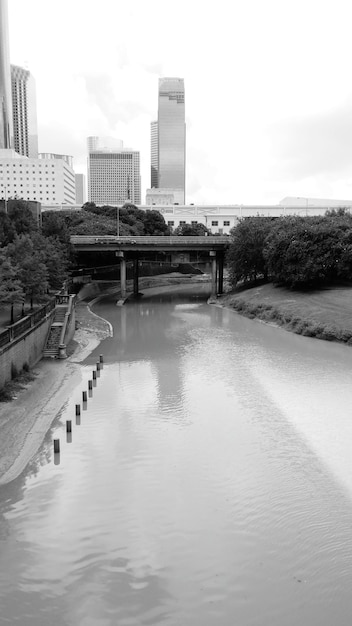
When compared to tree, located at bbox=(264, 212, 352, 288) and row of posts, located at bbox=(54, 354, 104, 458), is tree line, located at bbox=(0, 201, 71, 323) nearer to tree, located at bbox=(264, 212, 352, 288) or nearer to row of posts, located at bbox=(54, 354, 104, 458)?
row of posts, located at bbox=(54, 354, 104, 458)

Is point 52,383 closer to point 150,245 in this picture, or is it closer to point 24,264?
point 24,264

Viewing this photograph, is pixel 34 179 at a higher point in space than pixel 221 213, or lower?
higher

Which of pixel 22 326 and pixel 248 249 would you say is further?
pixel 248 249

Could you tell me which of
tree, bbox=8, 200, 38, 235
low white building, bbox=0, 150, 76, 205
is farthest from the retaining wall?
low white building, bbox=0, 150, 76, 205

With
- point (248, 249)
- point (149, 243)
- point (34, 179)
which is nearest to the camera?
point (248, 249)

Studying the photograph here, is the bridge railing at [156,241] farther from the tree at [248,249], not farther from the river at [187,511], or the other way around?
the river at [187,511]

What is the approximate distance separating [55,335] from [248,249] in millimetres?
35734

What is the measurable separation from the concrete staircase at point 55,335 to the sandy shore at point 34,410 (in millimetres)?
1033

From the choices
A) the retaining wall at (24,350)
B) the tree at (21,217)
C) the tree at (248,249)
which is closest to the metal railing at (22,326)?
the retaining wall at (24,350)

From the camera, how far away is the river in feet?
36.4

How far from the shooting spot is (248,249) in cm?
6638

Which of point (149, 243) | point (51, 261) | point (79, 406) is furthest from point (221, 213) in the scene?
point (79, 406)

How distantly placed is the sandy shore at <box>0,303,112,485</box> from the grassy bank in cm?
1916

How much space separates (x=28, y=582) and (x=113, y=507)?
363cm
